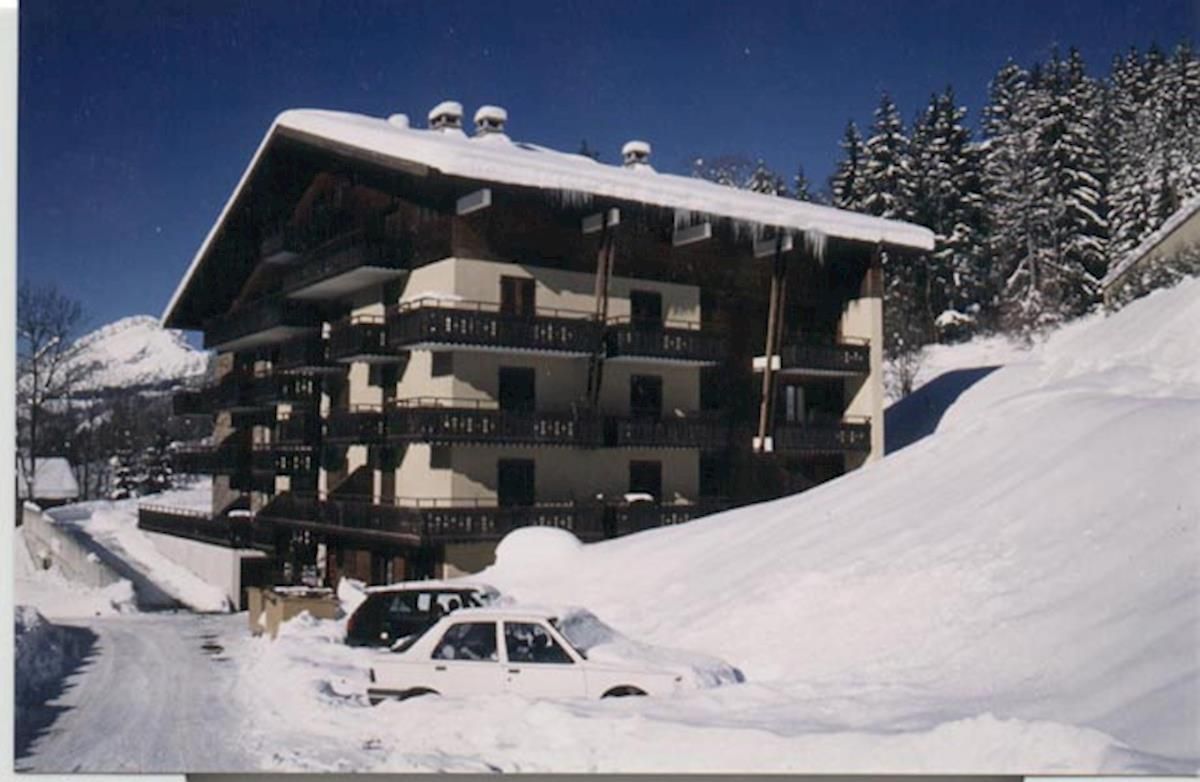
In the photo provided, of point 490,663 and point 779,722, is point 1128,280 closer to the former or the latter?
point 779,722

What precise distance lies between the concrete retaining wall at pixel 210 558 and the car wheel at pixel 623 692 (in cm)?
521

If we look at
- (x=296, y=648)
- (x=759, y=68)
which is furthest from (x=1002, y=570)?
(x=296, y=648)

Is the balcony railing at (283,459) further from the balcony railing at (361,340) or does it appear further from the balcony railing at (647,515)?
the balcony railing at (647,515)

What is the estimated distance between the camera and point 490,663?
893 centimetres

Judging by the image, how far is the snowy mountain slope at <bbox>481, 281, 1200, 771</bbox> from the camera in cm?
866

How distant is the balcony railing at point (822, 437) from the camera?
15736 millimetres

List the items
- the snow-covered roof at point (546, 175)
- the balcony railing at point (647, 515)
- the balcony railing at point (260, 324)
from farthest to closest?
1. the balcony railing at point (647, 515)
2. the balcony railing at point (260, 324)
3. the snow-covered roof at point (546, 175)

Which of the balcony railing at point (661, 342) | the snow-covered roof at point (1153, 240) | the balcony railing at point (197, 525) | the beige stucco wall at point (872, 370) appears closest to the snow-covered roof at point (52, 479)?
the balcony railing at point (197, 525)

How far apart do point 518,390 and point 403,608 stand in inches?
139

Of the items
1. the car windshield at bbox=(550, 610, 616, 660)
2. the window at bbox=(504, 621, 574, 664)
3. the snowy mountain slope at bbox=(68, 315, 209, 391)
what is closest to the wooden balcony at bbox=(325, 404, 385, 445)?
the snowy mountain slope at bbox=(68, 315, 209, 391)

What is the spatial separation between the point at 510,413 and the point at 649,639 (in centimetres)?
372

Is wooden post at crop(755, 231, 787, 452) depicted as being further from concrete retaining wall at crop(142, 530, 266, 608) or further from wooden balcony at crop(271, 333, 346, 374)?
concrete retaining wall at crop(142, 530, 266, 608)

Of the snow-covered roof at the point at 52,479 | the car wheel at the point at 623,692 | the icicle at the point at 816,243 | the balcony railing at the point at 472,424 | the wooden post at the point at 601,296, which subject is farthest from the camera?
the icicle at the point at 816,243

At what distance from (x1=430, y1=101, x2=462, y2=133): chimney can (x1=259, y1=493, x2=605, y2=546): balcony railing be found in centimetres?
429
